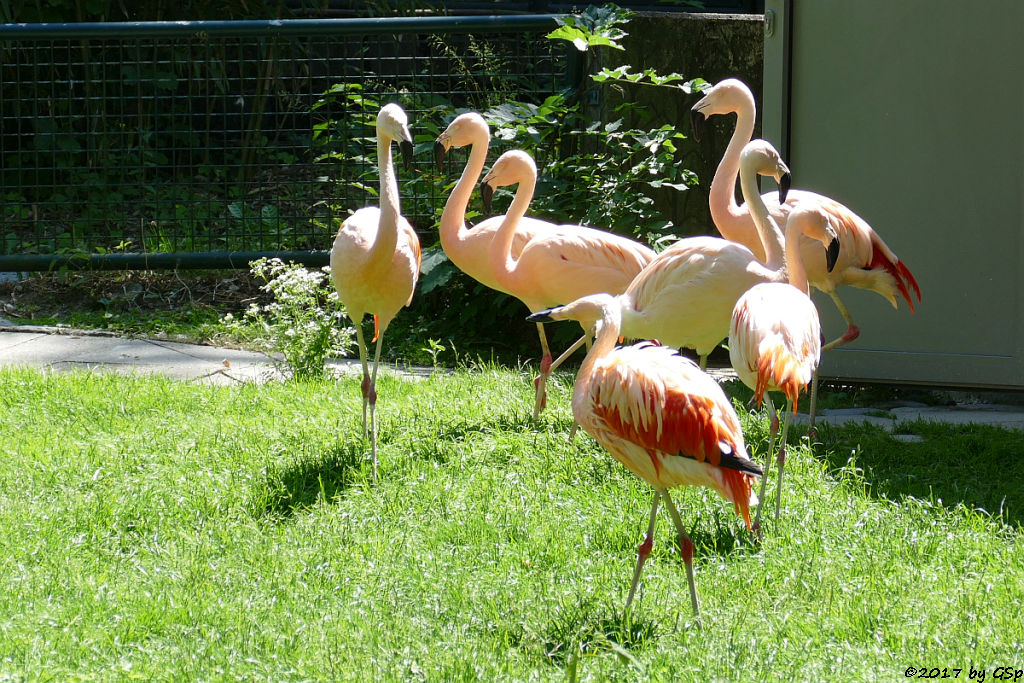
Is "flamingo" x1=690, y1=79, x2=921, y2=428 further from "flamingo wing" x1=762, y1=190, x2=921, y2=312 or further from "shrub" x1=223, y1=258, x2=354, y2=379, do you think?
"shrub" x1=223, y1=258, x2=354, y2=379

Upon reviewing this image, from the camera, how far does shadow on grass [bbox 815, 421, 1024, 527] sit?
14.3ft

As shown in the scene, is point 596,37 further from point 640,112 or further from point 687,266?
point 687,266

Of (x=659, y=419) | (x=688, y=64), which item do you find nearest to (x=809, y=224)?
(x=659, y=419)

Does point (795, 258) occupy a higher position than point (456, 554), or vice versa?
point (795, 258)

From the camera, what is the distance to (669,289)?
4.50m

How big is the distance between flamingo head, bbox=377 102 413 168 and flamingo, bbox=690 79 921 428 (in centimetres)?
144

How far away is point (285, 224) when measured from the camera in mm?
8250

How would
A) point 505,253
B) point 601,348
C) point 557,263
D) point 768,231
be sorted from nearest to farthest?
1. point 601,348
2. point 768,231
3. point 557,263
4. point 505,253

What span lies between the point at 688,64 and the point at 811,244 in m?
2.09

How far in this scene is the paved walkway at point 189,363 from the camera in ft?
19.1

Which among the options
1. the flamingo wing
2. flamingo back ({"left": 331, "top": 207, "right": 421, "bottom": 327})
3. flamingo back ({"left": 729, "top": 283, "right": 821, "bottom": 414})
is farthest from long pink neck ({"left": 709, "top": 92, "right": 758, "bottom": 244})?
flamingo back ({"left": 331, "top": 207, "right": 421, "bottom": 327})

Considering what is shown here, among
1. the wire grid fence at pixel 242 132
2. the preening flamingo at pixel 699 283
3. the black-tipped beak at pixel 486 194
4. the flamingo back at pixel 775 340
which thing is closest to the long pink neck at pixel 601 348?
the flamingo back at pixel 775 340

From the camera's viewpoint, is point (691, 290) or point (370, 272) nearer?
point (691, 290)

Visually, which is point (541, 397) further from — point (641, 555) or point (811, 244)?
point (641, 555)
